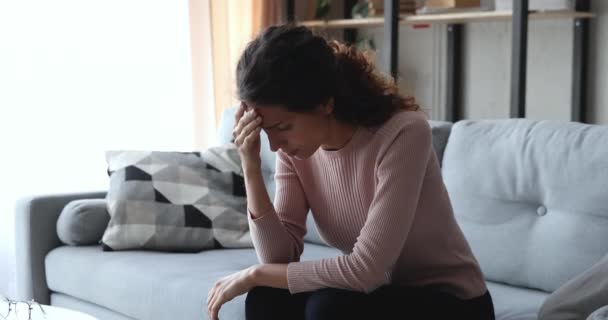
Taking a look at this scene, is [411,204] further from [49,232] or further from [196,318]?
[49,232]

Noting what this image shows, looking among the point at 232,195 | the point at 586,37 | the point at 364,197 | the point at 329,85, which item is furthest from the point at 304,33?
the point at 586,37

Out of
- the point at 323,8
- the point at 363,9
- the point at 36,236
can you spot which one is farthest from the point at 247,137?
the point at 323,8

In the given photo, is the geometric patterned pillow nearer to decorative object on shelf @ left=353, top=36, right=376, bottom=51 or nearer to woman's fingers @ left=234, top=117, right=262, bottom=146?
woman's fingers @ left=234, top=117, right=262, bottom=146

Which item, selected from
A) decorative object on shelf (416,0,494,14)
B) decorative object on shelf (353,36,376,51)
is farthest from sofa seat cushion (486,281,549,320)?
decorative object on shelf (353,36,376,51)

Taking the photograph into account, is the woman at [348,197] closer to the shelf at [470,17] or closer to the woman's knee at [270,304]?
the woman's knee at [270,304]

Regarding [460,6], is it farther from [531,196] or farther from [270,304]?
[270,304]

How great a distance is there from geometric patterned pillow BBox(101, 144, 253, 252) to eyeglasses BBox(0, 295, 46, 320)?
2.28ft

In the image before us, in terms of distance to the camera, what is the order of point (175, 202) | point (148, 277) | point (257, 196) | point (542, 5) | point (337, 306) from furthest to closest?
point (542, 5) < point (175, 202) < point (148, 277) < point (257, 196) < point (337, 306)

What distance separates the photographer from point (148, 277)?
2.20 metres

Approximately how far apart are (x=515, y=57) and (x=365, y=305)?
1.63m

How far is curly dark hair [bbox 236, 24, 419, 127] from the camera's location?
1.55m

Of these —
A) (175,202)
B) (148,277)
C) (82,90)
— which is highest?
(82,90)

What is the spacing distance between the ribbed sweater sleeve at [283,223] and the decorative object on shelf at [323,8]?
215 centimetres

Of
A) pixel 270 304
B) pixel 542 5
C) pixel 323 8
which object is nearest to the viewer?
pixel 270 304
